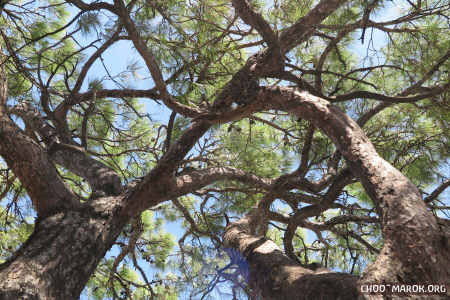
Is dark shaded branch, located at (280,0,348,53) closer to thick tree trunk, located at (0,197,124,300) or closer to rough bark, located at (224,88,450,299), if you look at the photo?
rough bark, located at (224,88,450,299)

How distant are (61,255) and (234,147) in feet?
3.57

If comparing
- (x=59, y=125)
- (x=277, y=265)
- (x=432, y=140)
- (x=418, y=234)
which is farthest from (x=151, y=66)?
(x=432, y=140)

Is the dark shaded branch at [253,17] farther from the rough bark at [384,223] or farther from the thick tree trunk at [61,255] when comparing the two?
the thick tree trunk at [61,255]

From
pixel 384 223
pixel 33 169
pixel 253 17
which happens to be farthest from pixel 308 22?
pixel 33 169

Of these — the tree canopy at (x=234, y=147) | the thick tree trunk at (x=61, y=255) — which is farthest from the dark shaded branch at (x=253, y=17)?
the thick tree trunk at (x=61, y=255)

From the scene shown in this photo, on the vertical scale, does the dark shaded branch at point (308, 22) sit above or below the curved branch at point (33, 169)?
above

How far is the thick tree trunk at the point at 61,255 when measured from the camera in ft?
2.80

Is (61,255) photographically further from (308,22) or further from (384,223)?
(308,22)

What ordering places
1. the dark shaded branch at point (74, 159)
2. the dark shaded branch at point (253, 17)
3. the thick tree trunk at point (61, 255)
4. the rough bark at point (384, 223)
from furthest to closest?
the dark shaded branch at point (74, 159) → the dark shaded branch at point (253, 17) → the thick tree trunk at point (61, 255) → the rough bark at point (384, 223)

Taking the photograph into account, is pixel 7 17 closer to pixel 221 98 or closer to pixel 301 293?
pixel 221 98

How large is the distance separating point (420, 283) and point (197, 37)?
117cm

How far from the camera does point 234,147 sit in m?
1.87

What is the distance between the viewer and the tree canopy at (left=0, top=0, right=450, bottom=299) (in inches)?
33.5

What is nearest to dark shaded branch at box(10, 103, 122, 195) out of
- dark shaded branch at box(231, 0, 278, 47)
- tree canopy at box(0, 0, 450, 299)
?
tree canopy at box(0, 0, 450, 299)
